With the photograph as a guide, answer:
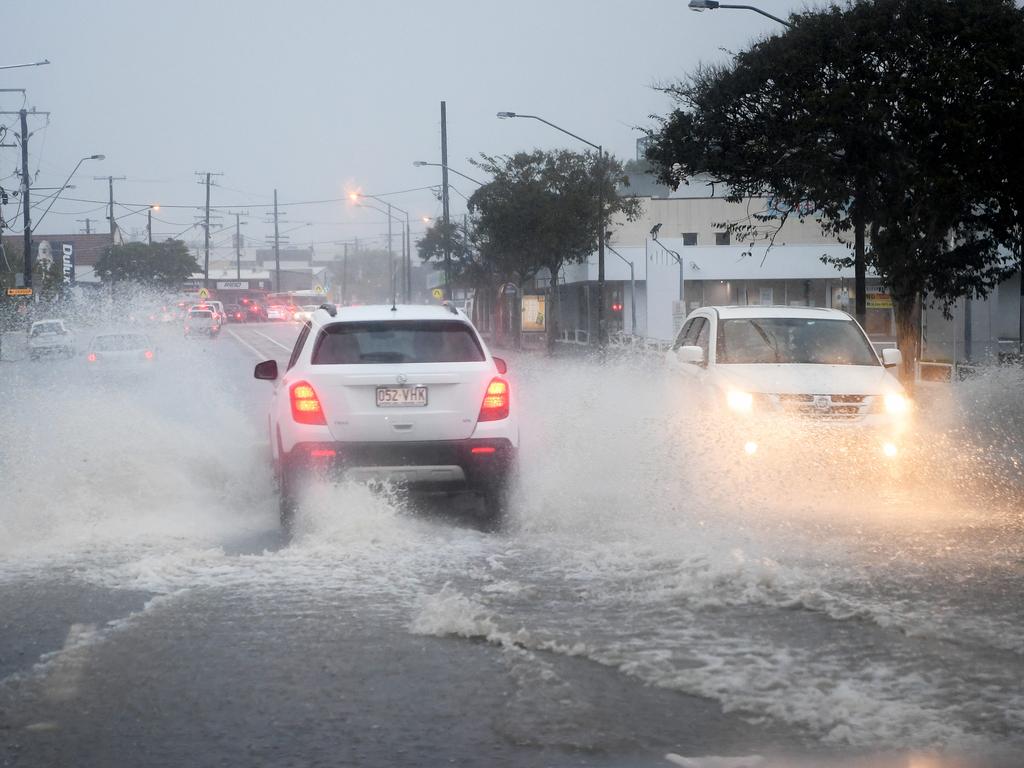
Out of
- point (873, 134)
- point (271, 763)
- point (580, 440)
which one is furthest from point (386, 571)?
point (873, 134)

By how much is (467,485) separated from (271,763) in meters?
5.32

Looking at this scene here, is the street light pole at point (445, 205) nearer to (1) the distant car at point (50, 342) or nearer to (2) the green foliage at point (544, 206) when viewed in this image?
(2) the green foliage at point (544, 206)

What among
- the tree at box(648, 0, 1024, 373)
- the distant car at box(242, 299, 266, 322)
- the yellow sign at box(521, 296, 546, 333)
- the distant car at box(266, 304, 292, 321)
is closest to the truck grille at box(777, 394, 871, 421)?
the tree at box(648, 0, 1024, 373)

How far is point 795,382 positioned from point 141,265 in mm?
102121

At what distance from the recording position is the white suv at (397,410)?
9492 millimetres

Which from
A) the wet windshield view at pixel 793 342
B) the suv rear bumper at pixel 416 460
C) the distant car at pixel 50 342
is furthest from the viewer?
the distant car at pixel 50 342

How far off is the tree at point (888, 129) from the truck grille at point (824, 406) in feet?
32.6

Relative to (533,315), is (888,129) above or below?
above

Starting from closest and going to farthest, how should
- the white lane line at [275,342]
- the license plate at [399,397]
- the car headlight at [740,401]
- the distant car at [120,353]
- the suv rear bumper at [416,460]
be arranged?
the suv rear bumper at [416,460], the license plate at [399,397], the car headlight at [740,401], the distant car at [120,353], the white lane line at [275,342]

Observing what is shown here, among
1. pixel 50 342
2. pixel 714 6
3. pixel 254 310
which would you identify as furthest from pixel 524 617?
pixel 254 310

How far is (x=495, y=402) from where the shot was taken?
981 cm

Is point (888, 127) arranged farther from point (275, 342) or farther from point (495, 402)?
point (275, 342)

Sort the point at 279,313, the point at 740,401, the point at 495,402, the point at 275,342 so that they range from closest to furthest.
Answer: the point at 495,402 → the point at 740,401 → the point at 275,342 → the point at 279,313

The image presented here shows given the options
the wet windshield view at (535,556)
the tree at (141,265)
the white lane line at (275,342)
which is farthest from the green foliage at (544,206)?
the tree at (141,265)
